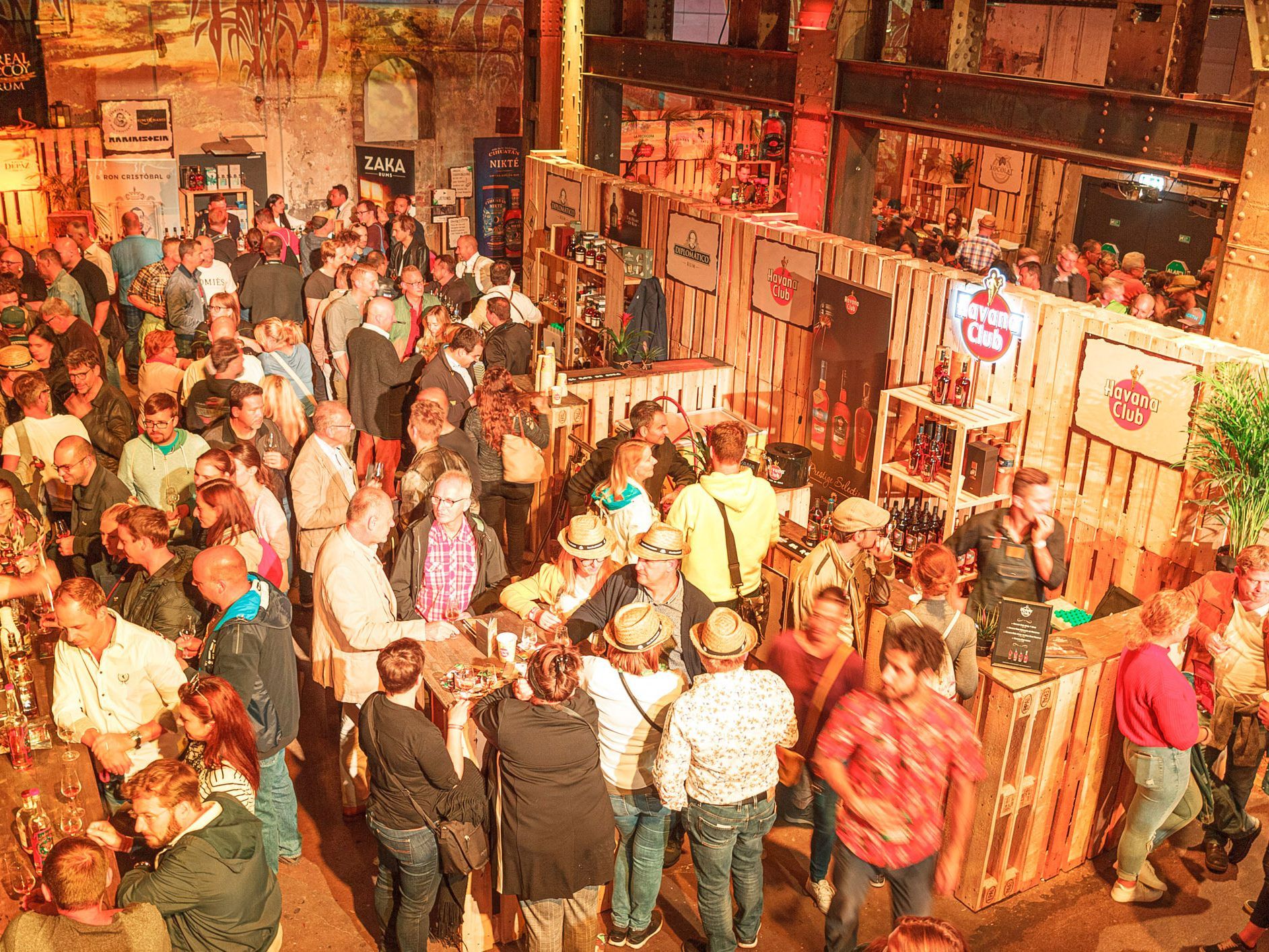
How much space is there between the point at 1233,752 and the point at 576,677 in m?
3.59

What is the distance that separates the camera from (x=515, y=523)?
772cm

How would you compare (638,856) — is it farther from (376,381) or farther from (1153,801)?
(376,381)

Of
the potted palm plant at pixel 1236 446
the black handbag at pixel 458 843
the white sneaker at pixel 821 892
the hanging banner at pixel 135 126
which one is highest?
the hanging banner at pixel 135 126

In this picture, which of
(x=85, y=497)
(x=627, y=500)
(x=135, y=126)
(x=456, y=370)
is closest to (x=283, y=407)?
(x=456, y=370)

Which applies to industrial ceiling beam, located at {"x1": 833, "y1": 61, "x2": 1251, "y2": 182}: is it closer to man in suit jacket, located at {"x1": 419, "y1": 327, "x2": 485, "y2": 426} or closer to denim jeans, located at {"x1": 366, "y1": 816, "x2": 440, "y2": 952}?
man in suit jacket, located at {"x1": 419, "y1": 327, "x2": 485, "y2": 426}

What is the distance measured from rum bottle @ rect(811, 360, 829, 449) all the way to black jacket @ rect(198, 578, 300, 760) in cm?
488

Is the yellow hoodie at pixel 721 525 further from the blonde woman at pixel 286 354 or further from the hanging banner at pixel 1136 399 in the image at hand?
the blonde woman at pixel 286 354

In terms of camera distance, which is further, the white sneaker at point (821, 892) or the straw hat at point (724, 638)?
the white sneaker at point (821, 892)

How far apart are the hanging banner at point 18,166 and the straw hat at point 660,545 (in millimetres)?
12538

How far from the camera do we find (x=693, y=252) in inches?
406

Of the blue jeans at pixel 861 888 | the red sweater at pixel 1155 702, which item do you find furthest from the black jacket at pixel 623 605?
the red sweater at pixel 1155 702

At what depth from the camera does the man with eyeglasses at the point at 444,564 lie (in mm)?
5805

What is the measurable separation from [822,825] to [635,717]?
1.31 meters

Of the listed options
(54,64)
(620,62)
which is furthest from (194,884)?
(54,64)
